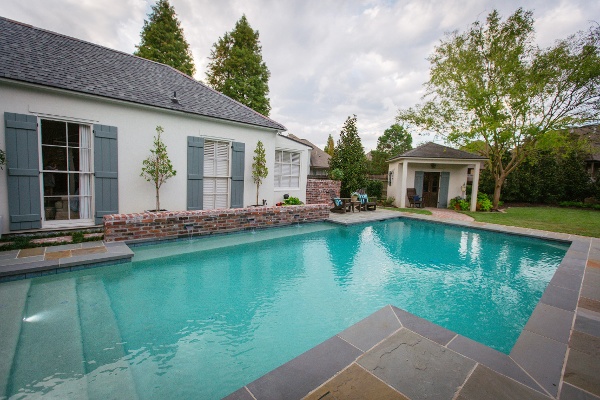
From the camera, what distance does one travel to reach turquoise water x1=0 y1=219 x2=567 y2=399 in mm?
2209

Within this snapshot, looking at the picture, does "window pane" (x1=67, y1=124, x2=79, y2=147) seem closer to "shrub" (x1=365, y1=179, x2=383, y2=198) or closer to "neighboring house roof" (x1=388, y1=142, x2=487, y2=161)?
"shrub" (x1=365, y1=179, x2=383, y2=198)

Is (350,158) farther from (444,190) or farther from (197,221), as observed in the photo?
(197,221)

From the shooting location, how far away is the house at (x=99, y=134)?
5281 millimetres

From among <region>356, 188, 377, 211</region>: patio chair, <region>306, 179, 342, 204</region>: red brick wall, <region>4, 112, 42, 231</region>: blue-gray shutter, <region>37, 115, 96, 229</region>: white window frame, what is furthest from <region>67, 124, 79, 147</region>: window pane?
<region>356, 188, 377, 211</region>: patio chair

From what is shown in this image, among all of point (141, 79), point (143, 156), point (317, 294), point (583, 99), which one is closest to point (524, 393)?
point (317, 294)

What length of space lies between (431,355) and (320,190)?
1009 cm

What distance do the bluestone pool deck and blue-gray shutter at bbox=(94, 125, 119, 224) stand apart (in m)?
6.37

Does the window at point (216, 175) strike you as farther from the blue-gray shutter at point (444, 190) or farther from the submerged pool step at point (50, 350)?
the blue-gray shutter at point (444, 190)

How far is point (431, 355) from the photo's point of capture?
221cm

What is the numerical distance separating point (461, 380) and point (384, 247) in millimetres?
4948

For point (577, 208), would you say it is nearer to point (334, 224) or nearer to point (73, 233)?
point (334, 224)

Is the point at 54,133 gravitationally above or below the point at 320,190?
above

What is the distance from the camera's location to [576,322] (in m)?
2.87

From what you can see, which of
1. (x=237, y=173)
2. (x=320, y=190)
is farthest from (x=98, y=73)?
(x=320, y=190)
